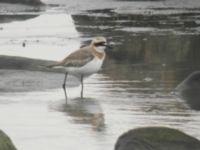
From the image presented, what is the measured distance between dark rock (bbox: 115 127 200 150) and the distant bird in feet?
19.9

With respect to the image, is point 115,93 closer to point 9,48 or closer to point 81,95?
point 81,95

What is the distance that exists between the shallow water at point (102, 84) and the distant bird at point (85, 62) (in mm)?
312

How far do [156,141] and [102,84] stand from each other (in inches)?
258

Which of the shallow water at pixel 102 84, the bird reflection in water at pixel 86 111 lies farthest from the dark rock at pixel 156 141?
the bird reflection in water at pixel 86 111

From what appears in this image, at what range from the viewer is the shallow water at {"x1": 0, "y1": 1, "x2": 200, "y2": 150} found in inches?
480

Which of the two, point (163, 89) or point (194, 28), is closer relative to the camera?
point (163, 89)

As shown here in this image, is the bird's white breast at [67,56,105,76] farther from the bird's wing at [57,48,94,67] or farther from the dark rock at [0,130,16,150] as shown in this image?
the dark rock at [0,130,16,150]

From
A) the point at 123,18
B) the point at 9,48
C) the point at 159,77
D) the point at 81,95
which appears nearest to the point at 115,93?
the point at 81,95

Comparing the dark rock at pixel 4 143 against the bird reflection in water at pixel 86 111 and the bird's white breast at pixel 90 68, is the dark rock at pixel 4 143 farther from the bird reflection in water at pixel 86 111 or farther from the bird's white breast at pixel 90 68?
the bird's white breast at pixel 90 68

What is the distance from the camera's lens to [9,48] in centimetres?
2206

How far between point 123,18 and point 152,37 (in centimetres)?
519

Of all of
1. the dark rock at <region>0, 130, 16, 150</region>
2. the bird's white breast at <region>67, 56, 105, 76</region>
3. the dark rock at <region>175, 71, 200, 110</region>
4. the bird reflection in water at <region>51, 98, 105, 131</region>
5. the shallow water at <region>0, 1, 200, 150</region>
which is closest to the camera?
the dark rock at <region>0, 130, 16, 150</region>

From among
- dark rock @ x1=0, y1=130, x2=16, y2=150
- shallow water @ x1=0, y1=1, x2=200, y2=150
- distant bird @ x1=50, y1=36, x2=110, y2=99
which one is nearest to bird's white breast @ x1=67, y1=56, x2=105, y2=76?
distant bird @ x1=50, y1=36, x2=110, y2=99

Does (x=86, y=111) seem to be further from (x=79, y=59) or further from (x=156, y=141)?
(x=156, y=141)
